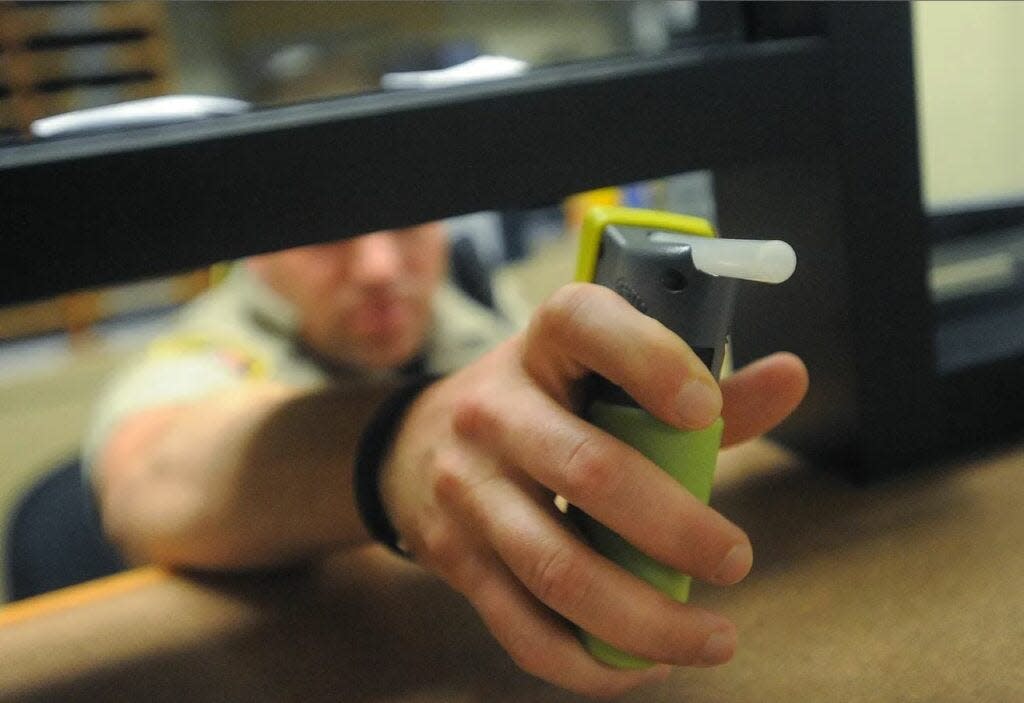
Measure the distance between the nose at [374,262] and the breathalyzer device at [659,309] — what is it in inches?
25.7

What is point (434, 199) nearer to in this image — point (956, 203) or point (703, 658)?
point (703, 658)

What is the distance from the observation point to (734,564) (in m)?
0.27

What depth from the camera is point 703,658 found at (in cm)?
28

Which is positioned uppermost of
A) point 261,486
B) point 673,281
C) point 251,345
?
point 673,281

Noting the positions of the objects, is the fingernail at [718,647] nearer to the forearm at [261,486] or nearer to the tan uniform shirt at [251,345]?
the forearm at [261,486]

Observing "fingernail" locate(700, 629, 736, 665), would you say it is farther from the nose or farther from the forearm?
the nose

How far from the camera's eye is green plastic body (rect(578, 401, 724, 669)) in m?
0.28

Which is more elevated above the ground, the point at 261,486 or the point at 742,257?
the point at 742,257

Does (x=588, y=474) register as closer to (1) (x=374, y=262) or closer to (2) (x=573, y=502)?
(2) (x=573, y=502)

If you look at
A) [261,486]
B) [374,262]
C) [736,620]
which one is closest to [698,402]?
[736,620]

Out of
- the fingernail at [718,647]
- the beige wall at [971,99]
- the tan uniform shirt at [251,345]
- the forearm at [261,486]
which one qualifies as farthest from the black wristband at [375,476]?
the tan uniform shirt at [251,345]

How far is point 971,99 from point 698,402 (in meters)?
0.32

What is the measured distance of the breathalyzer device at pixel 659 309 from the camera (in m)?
0.27

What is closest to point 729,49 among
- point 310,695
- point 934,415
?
point 934,415
